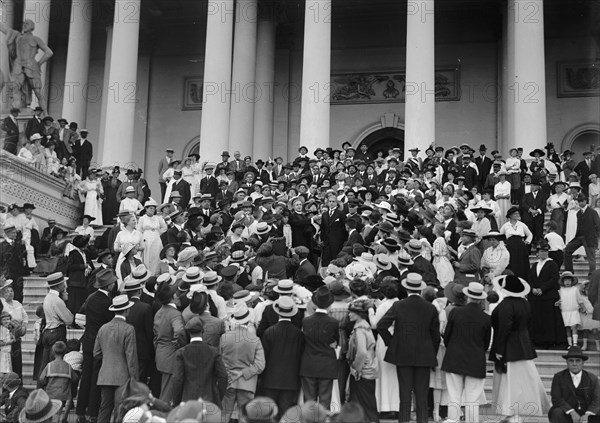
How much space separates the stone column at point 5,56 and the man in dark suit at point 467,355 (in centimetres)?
1618

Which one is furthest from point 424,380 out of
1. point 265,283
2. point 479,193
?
point 479,193

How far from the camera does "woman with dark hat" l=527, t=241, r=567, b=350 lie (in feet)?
45.9

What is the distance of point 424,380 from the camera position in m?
10.8

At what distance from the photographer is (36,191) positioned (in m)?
21.0

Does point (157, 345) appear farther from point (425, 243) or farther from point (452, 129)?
point (452, 129)

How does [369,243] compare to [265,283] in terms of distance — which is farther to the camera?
[369,243]

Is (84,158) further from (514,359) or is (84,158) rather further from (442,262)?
(514,359)

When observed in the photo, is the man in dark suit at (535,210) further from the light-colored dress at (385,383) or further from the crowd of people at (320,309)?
the light-colored dress at (385,383)

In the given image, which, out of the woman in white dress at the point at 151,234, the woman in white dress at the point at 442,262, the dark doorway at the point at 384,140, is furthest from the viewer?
the dark doorway at the point at 384,140

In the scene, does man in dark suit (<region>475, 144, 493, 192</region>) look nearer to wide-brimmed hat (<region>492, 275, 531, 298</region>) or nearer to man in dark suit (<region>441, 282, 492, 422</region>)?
wide-brimmed hat (<region>492, 275, 531, 298</region>)

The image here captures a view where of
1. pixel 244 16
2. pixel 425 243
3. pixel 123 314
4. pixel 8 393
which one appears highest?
pixel 244 16

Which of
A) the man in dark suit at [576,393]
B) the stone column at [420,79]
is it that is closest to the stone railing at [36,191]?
the stone column at [420,79]

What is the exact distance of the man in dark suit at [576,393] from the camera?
10352 mm

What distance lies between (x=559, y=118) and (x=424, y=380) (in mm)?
22546
